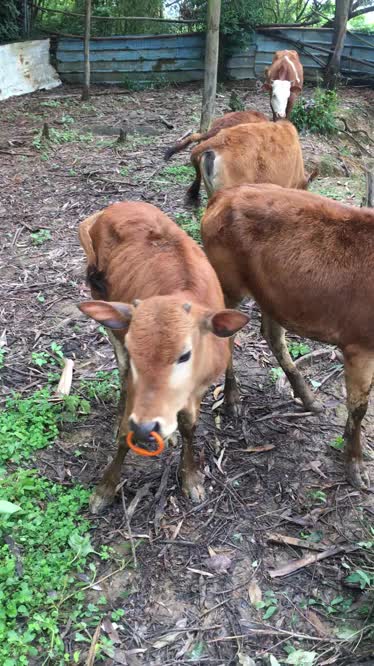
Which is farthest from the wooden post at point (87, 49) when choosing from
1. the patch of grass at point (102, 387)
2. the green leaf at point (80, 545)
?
the green leaf at point (80, 545)

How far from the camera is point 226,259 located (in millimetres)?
4352

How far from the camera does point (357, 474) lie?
411 cm

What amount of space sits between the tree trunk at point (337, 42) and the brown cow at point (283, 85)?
Answer: 2022mm

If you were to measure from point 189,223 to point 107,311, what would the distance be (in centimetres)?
463

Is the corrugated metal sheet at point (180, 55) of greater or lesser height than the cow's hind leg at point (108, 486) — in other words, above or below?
above

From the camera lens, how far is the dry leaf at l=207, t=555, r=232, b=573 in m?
3.46

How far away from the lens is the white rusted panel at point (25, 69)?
14102mm

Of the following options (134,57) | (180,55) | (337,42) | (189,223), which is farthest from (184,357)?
(180,55)

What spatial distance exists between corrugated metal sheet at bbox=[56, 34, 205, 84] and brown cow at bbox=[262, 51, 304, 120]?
12.8ft

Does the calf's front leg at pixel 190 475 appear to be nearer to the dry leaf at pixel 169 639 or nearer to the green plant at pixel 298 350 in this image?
the dry leaf at pixel 169 639

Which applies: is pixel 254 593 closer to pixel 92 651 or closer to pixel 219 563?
pixel 219 563

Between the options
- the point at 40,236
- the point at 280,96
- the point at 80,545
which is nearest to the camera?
the point at 80,545

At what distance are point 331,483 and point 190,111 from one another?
11494 millimetres

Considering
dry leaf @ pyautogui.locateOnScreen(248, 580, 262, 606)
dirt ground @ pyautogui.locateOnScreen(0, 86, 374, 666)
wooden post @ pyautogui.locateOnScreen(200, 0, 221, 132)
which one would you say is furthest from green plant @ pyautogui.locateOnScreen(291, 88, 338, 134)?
dry leaf @ pyautogui.locateOnScreen(248, 580, 262, 606)
